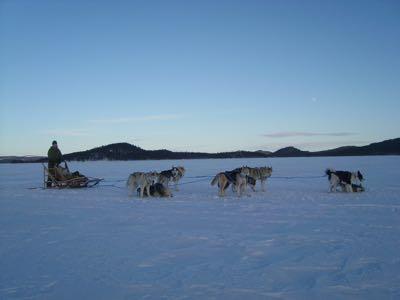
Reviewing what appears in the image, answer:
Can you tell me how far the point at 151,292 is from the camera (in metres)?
3.57

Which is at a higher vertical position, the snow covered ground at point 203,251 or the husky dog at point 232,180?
the husky dog at point 232,180

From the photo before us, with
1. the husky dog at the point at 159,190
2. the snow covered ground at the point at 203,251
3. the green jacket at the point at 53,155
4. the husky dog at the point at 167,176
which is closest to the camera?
the snow covered ground at the point at 203,251

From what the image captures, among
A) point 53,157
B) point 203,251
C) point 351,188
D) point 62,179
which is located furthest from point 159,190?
point 203,251

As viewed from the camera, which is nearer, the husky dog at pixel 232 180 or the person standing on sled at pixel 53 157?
the husky dog at pixel 232 180

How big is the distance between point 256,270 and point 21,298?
2.24m

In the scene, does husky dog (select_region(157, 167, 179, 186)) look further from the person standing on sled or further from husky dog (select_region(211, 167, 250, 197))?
the person standing on sled

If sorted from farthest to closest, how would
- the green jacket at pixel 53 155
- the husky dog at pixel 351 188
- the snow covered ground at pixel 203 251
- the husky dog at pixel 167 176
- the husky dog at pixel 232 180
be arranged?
the green jacket at pixel 53 155 → the husky dog at pixel 167 176 → the husky dog at pixel 351 188 → the husky dog at pixel 232 180 → the snow covered ground at pixel 203 251

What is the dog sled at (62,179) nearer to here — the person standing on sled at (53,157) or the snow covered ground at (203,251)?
the person standing on sled at (53,157)

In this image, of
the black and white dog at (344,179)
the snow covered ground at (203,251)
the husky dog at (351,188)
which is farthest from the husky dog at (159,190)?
the husky dog at (351,188)

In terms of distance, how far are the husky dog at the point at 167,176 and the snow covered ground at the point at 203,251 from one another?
2950 mm

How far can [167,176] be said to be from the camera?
12.2 m

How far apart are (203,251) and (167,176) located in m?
7.31

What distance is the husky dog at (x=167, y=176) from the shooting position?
11970 millimetres


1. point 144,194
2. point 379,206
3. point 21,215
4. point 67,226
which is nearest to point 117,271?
point 67,226
